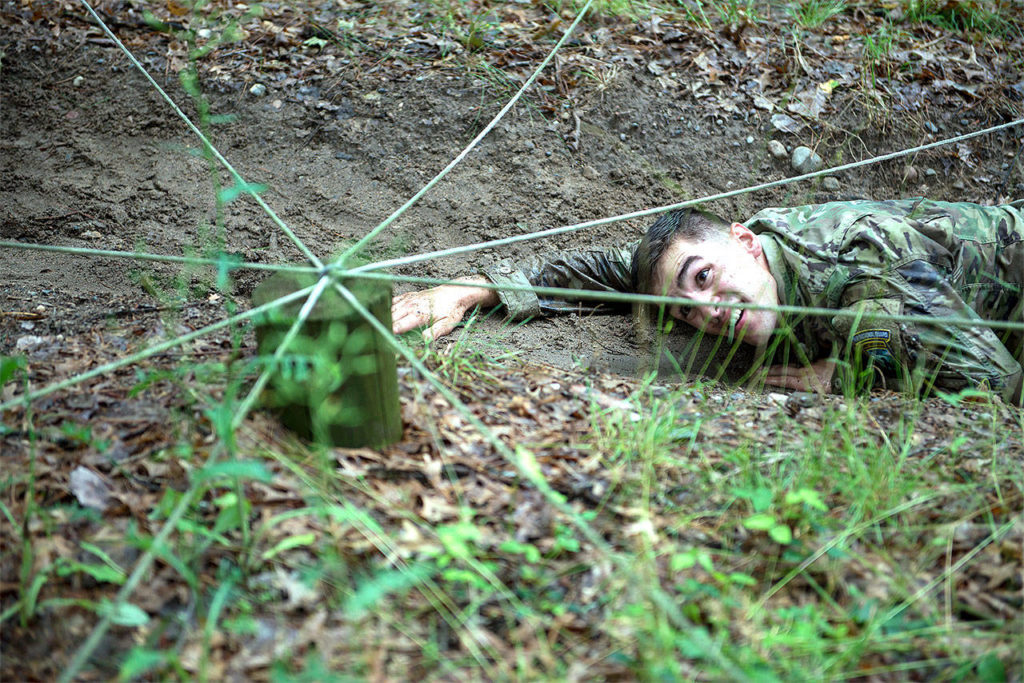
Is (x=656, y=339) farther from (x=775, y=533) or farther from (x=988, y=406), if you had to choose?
(x=775, y=533)

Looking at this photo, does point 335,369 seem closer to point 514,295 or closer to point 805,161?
point 514,295

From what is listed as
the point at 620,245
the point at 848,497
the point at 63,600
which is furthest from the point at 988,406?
the point at 63,600

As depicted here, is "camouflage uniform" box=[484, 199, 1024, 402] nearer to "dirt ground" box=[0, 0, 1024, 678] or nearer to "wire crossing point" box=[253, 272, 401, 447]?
"dirt ground" box=[0, 0, 1024, 678]

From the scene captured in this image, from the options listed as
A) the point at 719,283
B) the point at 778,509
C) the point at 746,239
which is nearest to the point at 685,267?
the point at 719,283

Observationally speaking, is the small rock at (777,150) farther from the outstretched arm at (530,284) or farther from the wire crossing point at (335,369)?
the wire crossing point at (335,369)

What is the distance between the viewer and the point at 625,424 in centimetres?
213

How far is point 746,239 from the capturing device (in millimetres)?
3252

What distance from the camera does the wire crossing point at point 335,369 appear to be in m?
1.77

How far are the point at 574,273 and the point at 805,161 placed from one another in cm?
145

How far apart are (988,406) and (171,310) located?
250 cm

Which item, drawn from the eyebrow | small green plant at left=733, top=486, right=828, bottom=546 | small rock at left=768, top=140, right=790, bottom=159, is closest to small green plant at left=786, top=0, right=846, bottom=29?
small rock at left=768, top=140, right=790, bottom=159

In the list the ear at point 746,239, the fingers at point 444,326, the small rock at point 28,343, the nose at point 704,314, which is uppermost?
the ear at point 746,239

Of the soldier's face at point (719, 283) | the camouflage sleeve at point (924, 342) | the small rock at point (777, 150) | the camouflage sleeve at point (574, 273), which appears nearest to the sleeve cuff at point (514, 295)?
the camouflage sleeve at point (574, 273)

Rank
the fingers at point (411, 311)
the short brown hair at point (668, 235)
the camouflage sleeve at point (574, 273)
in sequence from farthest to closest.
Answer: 1. the camouflage sleeve at point (574, 273)
2. the short brown hair at point (668, 235)
3. the fingers at point (411, 311)
